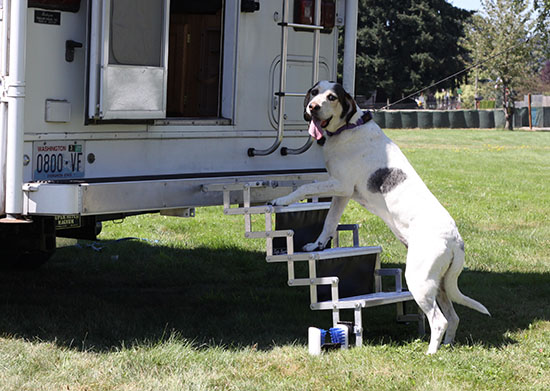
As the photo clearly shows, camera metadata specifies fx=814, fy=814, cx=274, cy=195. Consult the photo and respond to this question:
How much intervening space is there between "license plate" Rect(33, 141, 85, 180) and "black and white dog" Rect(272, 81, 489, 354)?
1274mm

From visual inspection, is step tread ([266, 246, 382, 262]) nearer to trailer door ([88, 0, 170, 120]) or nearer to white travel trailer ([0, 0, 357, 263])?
white travel trailer ([0, 0, 357, 263])

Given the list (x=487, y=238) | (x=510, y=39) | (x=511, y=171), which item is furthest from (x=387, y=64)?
(x=487, y=238)

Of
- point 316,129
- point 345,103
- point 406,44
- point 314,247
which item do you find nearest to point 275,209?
point 314,247

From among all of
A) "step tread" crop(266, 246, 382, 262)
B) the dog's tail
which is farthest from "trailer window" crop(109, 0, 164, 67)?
the dog's tail

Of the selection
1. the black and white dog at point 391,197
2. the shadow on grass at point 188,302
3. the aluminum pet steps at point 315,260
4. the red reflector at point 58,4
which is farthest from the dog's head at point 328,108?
the red reflector at point 58,4

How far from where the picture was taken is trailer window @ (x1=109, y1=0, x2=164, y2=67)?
190 inches

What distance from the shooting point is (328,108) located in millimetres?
5035

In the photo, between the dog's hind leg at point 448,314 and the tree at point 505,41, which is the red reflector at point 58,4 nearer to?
the dog's hind leg at point 448,314

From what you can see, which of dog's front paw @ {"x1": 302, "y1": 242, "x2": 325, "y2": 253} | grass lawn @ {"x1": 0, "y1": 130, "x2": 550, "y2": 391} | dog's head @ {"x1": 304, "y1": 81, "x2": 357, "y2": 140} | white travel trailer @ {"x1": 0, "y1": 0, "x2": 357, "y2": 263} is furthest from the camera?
dog's front paw @ {"x1": 302, "y1": 242, "x2": 325, "y2": 253}

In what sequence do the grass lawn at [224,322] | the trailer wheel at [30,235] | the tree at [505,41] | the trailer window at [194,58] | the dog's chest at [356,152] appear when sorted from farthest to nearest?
the tree at [505,41], the trailer window at [194,58], the dog's chest at [356,152], the trailer wheel at [30,235], the grass lawn at [224,322]

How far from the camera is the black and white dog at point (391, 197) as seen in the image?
4805 millimetres

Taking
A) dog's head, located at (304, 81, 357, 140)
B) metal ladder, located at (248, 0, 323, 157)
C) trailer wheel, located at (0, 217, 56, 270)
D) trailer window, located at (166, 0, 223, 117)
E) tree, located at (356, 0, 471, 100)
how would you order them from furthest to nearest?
1. tree, located at (356, 0, 471, 100)
2. trailer window, located at (166, 0, 223, 117)
3. metal ladder, located at (248, 0, 323, 157)
4. dog's head, located at (304, 81, 357, 140)
5. trailer wheel, located at (0, 217, 56, 270)

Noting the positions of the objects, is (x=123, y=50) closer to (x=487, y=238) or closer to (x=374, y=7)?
(x=487, y=238)

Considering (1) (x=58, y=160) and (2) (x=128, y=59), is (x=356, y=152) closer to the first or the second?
(2) (x=128, y=59)
